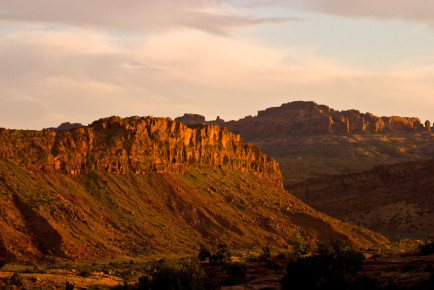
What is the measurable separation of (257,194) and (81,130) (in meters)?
30.7

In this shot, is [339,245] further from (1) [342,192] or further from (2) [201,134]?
(1) [342,192]

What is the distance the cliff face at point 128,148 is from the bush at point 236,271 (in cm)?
2933

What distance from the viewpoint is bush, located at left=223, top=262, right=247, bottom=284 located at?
48094mm

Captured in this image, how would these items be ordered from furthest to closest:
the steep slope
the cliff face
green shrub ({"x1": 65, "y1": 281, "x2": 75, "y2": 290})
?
the steep slope < the cliff face < green shrub ({"x1": 65, "y1": 281, "x2": 75, "y2": 290})

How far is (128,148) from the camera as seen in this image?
82.4 metres

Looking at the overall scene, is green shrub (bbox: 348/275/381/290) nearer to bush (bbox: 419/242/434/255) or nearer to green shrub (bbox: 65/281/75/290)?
green shrub (bbox: 65/281/75/290)

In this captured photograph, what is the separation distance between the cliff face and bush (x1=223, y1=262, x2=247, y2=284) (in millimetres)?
29333

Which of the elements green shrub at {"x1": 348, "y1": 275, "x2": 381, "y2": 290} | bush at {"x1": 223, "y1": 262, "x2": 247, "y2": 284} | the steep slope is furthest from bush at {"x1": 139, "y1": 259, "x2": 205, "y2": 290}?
the steep slope

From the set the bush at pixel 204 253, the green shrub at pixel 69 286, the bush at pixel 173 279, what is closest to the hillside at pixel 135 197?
the bush at pixel 204 253

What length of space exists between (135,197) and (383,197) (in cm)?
6668

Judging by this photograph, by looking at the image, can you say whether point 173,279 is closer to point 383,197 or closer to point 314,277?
point 314,277

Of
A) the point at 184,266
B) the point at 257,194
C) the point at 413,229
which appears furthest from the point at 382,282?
the point at 413,229

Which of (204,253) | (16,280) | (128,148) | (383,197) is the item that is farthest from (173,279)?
(383,197)

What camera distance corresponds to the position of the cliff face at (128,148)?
71938 millimetres
